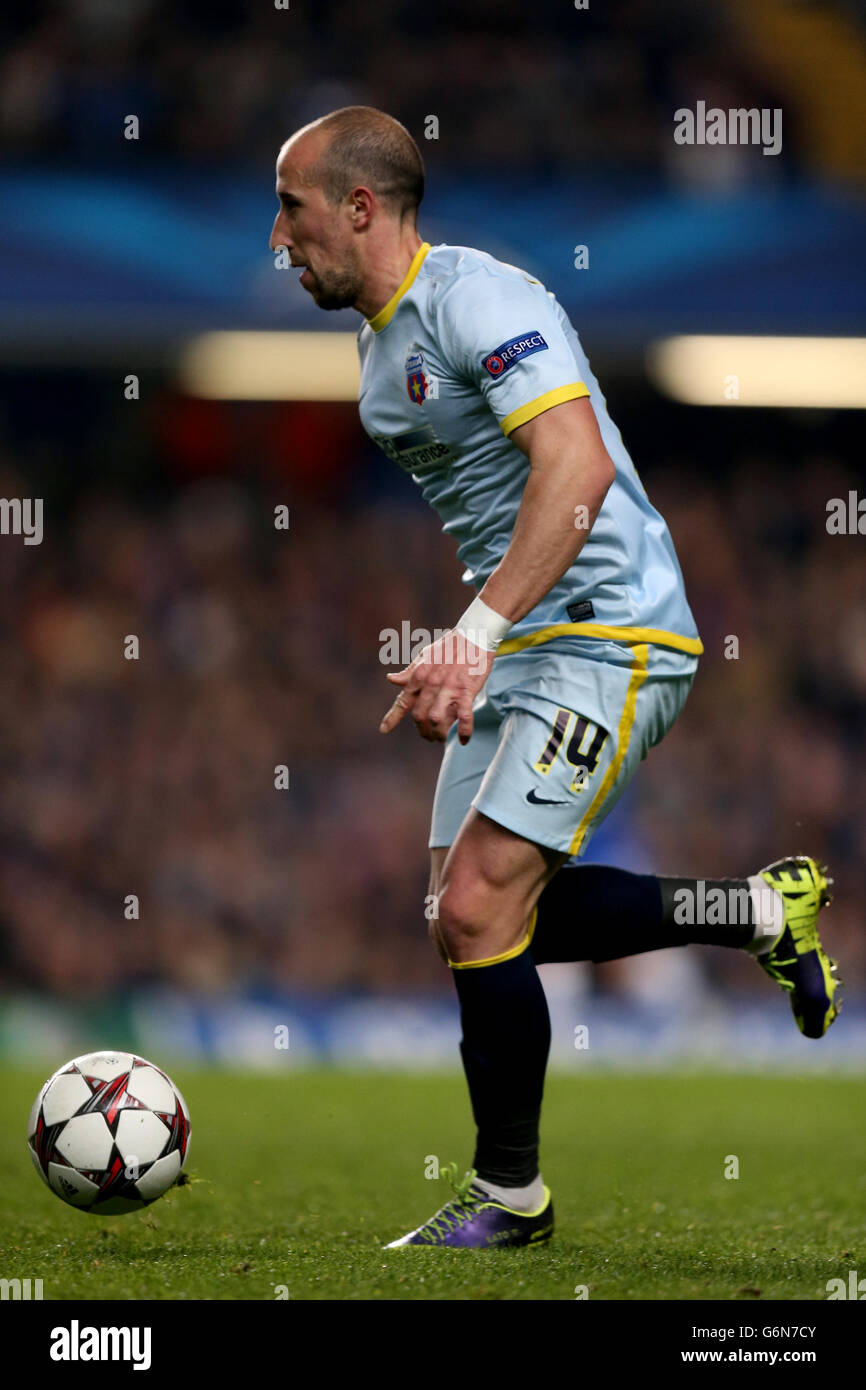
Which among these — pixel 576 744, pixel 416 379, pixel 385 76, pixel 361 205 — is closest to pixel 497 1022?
pixel 576 744

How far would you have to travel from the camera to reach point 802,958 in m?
4.00

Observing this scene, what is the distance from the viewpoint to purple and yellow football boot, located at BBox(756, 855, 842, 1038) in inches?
157

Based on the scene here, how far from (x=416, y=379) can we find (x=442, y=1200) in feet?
7.00

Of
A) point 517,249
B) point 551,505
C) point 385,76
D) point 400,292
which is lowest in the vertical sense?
point 551,505

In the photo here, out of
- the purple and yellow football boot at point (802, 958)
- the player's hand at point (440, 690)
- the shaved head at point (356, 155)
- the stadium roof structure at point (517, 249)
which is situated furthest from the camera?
the stadium roof structure at point (517, 249)

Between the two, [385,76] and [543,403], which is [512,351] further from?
[385,76]

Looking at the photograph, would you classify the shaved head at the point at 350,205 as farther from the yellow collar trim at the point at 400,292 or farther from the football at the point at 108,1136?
the football at the point at 108,1136

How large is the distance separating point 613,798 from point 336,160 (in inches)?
56.7

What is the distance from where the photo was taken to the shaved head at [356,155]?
3.62 m

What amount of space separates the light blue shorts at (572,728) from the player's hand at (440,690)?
33 cm

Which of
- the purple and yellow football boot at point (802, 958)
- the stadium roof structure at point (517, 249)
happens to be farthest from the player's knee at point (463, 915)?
the stadium roof structure at point (517, 249)

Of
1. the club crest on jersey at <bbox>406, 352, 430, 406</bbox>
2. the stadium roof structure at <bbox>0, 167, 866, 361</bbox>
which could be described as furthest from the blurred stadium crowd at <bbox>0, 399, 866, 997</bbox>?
the club crest on jersey at <bbox>406, 352, 430, 406</bbox>
